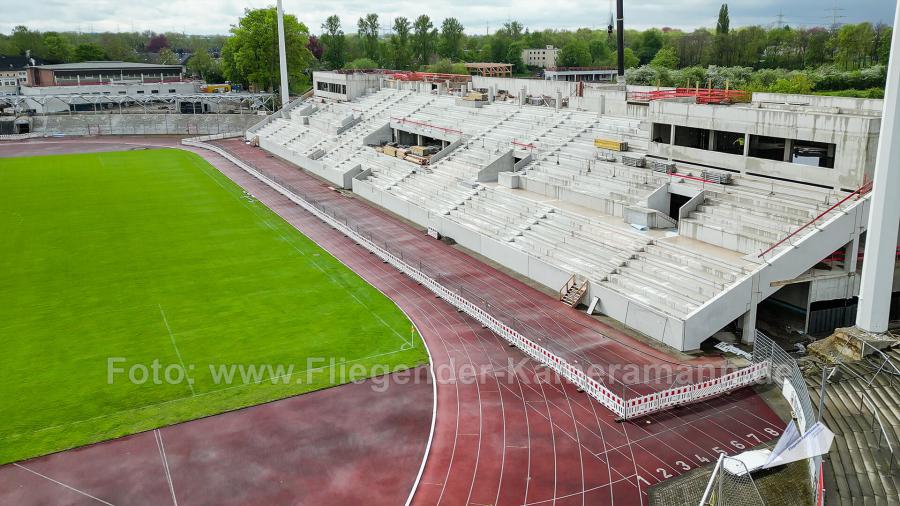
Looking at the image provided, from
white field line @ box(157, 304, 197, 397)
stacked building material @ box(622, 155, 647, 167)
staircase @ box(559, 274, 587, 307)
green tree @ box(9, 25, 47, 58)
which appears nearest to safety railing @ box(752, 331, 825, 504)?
staircase @ box(559, 274, 587, 307)

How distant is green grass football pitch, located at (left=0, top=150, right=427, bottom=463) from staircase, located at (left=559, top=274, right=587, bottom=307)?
7436mm

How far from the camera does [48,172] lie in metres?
70.6

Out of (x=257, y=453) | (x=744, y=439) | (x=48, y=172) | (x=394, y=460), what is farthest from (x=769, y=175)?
(x=48, y=172)

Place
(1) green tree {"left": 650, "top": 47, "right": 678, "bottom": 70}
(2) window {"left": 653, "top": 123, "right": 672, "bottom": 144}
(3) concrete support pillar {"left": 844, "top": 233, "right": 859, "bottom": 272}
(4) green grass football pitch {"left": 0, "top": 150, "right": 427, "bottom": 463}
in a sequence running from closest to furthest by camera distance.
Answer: (4) green grass football pitch {"left": 0, "top": 150, "right": 427, "bottom": 463}
(3) concrete support pillar {"left": 844, "top": 233, "right": 859, "bottom": 272}
(2) window {"left": 653, "top": 123, "right": 672, "bottom": 144}
(1) green tree {"left": 650, "top": 47, "right": 678, "bottom": 70}

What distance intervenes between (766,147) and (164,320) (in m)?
31.0

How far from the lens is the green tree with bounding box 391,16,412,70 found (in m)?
156

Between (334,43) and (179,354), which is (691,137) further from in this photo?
(334,43)

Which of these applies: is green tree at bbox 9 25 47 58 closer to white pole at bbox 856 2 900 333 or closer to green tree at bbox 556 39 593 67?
green tree at bbox 556 39 593 67

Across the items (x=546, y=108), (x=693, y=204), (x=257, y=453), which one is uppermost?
(x=546, y=108)

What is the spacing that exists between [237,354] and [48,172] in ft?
178

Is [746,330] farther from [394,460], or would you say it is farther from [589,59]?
[589,59]

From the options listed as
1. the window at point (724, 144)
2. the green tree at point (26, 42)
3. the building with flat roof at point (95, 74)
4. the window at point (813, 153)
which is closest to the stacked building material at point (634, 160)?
the window at point (724, 144)

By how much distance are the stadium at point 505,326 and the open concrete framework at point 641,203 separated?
161 mm

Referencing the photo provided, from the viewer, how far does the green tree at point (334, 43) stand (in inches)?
6166
